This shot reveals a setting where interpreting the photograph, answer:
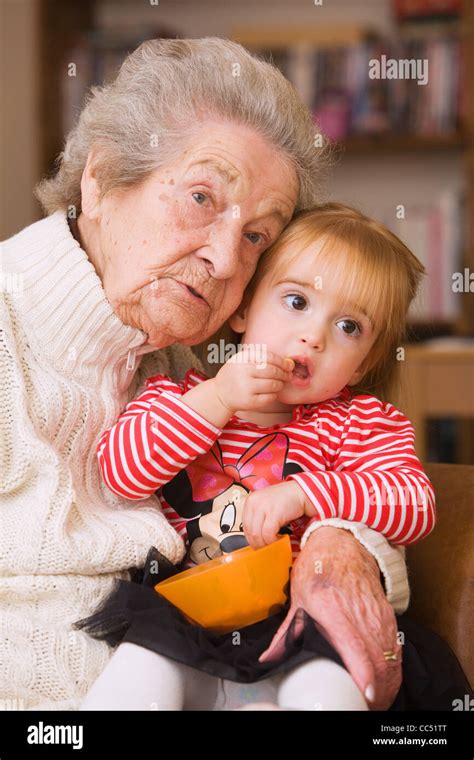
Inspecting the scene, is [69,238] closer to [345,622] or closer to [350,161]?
[345,622]

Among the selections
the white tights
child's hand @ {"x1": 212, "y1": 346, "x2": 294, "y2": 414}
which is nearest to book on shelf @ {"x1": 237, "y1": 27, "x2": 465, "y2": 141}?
child's hand @ {"x1": 212, "y1": 346, "x2": 294, "y2": 414}

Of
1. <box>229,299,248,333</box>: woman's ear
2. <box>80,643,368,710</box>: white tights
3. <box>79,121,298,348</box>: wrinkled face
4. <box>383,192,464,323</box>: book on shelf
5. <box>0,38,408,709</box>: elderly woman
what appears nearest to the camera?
<box>80,643,368,710</box>: white tights

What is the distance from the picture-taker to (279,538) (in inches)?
Answer: 46.0

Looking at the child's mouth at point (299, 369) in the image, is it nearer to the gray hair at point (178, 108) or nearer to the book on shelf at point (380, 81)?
the gray hair at point (178, 108)

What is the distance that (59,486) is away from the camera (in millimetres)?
1199

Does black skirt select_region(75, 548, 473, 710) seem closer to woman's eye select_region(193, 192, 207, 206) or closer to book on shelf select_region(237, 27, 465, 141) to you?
woman's eye select_region(193, 192, 207, 206)

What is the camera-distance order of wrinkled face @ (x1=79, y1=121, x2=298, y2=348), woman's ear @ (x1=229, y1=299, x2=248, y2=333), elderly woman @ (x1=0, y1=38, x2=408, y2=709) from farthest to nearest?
1. woman's ear @ (x1=229, y1=299, x2=248, y2=333)
2. wrinkled face @ (x1=79, y1=121, x2=298, y2=348)
3. elderly woman @ (x1=0, y1=38, x2=408, y2=709)

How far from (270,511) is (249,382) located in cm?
16

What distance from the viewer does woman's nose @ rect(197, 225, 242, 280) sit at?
1.26 metres

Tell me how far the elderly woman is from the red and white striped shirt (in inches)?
1.4

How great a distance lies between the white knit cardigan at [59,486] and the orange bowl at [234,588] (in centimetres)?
10

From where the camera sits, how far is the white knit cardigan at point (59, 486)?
1.15 meters

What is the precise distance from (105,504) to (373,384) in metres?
0.46

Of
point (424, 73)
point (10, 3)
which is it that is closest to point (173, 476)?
point (424, 73)
